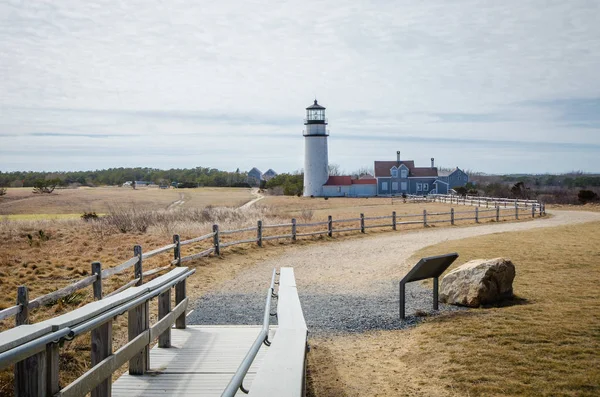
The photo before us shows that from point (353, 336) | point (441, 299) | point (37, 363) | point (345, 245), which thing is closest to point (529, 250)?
point (345, 245)

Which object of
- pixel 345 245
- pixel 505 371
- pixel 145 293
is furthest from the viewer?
pixel 345 245

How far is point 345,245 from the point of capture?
23312 mm

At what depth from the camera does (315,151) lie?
6988 cm

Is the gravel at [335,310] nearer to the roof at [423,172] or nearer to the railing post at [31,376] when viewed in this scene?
the railing post at [31,376]

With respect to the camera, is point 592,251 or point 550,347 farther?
point 592,251

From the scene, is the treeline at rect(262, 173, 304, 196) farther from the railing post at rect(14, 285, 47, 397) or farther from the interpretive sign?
the railing post at rect(14, 285, 47, 397)

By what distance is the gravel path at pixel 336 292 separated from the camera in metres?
10.2

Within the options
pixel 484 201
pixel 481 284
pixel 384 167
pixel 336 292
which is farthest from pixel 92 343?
pixel 384 167

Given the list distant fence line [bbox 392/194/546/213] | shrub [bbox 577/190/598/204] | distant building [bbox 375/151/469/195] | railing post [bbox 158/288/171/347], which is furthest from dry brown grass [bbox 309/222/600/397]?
distant building [bbox 375/151/469/195]

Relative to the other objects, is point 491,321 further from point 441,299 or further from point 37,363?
point 37,363

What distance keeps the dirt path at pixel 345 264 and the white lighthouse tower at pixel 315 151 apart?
1674 inches

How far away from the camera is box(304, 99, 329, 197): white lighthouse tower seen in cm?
6812

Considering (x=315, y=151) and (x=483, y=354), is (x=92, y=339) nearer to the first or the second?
(x=483, y=354)

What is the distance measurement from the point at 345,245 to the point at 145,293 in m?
18.0
